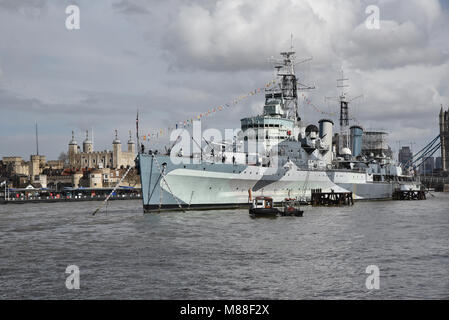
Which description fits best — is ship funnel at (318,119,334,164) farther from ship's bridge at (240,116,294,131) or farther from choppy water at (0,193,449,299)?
choppy water at (0,193,449,299)

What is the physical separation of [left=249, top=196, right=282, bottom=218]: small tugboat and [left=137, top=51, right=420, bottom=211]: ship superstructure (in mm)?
4722

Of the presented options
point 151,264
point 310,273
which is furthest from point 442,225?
point 151,264

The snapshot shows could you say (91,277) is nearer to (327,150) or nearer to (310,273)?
(310,273)

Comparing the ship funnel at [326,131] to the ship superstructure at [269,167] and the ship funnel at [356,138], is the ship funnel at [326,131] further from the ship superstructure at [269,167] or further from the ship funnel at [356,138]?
the ship funnel at [356,138]

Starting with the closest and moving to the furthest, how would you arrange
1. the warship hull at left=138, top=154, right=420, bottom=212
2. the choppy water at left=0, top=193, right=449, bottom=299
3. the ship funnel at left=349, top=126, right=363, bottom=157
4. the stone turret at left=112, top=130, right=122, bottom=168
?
the choppy water at left=0, top=193, right=449, bottom=299, the warship hull at left=138, top=154, right=420, bottom=212, the ship funnel at left=349, top=126, right=363, bottom=157, the stone turret at left=112, top=130, right=122, bottom=168

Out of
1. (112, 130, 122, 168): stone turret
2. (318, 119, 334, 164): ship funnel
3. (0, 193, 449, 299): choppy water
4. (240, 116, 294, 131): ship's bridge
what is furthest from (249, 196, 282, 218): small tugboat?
(112, 130, 122, 168): stone turret

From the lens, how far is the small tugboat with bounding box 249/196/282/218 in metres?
45.3

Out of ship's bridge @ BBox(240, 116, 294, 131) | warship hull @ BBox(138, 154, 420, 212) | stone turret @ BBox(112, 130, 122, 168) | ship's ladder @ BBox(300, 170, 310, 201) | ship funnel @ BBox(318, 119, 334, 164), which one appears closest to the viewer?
warship hull @ BBox(138, 154, 420, 212)

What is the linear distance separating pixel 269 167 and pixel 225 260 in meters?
30.7

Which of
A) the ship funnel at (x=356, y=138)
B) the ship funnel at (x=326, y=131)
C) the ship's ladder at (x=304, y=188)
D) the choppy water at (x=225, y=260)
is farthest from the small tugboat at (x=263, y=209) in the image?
the ship funnel at (x=356, y=138)

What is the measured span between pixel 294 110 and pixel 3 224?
4066 centimetres

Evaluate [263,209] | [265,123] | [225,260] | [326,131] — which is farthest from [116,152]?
[225,260]

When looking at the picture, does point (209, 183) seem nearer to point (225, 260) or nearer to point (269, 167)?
point (269, 167)
